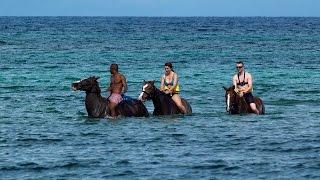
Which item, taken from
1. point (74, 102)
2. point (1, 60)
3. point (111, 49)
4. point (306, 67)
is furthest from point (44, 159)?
point (111, 49)

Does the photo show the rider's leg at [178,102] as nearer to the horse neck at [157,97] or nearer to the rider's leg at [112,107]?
the horse neck at [157,97]

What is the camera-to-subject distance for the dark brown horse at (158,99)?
2558 cm

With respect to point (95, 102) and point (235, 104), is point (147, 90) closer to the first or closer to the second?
point (95, 102)

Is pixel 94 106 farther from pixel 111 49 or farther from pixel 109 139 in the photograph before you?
pixel 111 49

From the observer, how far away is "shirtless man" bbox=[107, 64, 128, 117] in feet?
84.4

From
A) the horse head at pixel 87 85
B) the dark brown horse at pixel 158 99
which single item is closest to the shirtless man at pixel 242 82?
the dark brown horse at pixel 158 99

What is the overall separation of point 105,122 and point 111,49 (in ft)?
160

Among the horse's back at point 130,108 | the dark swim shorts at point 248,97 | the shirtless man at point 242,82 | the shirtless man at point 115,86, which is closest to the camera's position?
the shirtless man at point 115,86

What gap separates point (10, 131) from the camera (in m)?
23.8

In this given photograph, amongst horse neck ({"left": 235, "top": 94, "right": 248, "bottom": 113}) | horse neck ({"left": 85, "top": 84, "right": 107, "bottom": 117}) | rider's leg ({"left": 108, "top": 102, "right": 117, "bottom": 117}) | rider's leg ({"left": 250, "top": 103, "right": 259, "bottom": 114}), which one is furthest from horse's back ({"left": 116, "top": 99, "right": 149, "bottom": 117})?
rider's leg ({"left": 250, "top": 103, "right": 259, "bottom": 114})

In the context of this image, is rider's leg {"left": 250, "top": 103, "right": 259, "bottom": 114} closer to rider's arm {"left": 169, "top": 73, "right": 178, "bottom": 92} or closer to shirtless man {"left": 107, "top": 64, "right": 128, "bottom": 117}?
rider's arm {"left": 169, "top": 73, "right": 178, "bottom": 92}

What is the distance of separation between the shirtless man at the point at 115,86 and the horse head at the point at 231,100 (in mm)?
2778

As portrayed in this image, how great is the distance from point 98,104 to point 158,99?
1.64 meters

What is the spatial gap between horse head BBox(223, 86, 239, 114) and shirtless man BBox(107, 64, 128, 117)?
9.11 feet
